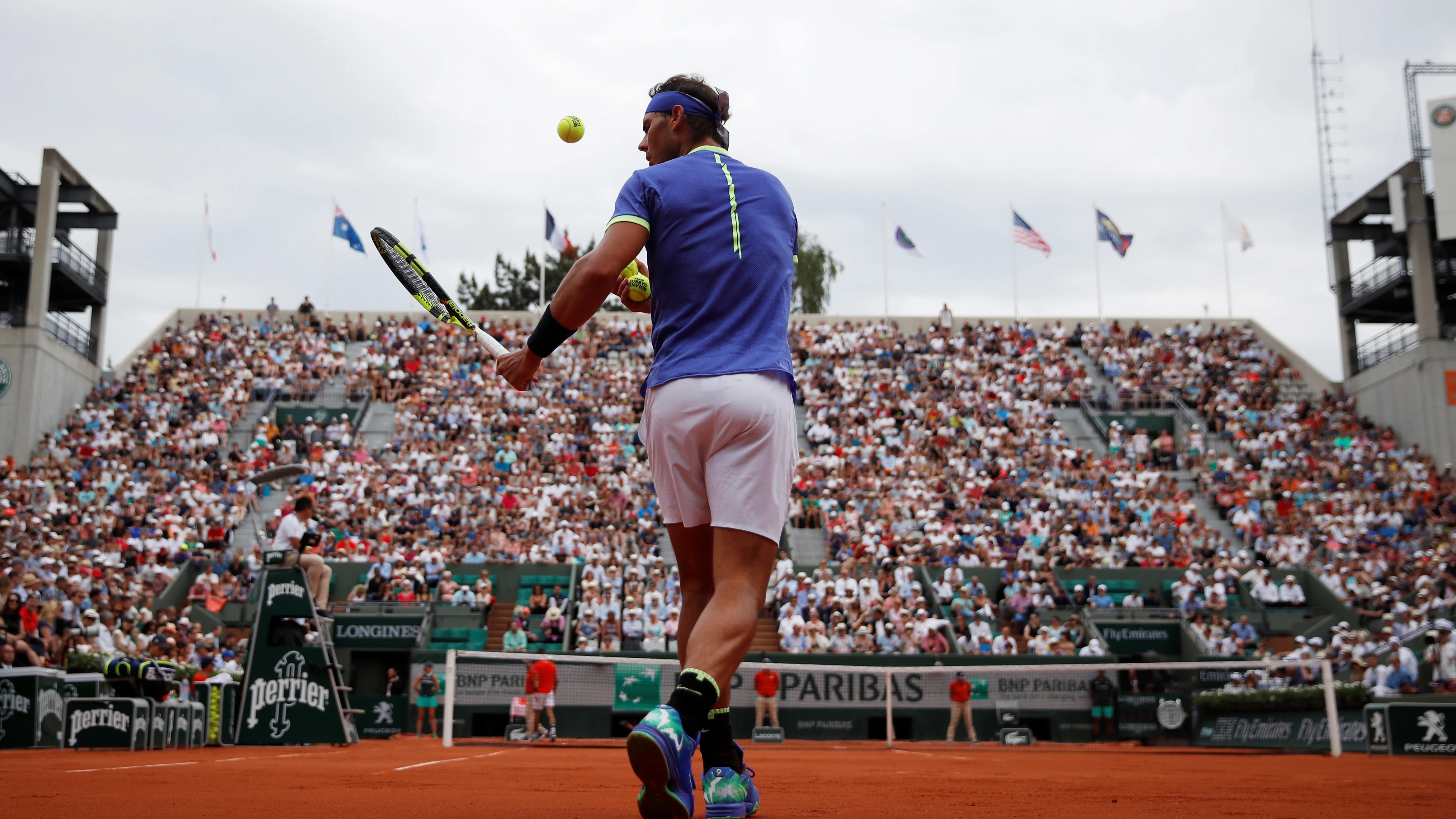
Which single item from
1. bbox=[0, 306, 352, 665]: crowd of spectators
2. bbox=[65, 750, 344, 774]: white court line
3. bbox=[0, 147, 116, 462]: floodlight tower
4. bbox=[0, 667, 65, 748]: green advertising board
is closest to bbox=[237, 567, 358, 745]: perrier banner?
bbox=[65, 750, 344, 774]: white court line

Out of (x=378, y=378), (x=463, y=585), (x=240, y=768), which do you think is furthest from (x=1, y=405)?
(x=240, y=768)

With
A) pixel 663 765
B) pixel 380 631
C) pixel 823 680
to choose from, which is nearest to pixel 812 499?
pixel 823 680

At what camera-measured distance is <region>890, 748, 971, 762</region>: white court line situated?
11711mm

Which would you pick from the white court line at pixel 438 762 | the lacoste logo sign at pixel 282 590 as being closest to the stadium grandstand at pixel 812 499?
the lacoste logo sign at pixel 282 590

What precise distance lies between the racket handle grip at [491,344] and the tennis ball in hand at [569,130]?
91cm

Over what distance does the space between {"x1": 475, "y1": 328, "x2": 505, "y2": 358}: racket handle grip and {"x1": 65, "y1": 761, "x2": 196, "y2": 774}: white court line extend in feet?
10.3

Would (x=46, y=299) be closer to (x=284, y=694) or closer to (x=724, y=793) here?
(x=284, y=694)

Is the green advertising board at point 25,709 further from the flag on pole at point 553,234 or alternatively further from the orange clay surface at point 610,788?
the flag on pole at point 553,234

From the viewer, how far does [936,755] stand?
13.2m

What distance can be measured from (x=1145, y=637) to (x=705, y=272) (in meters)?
19.4

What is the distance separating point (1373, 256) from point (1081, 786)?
3395 centimetres

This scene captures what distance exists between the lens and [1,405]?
97.7ft

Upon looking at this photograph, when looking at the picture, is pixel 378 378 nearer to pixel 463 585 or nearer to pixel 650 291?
pixel 463 585

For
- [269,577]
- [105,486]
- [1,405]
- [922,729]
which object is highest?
[1,405]
